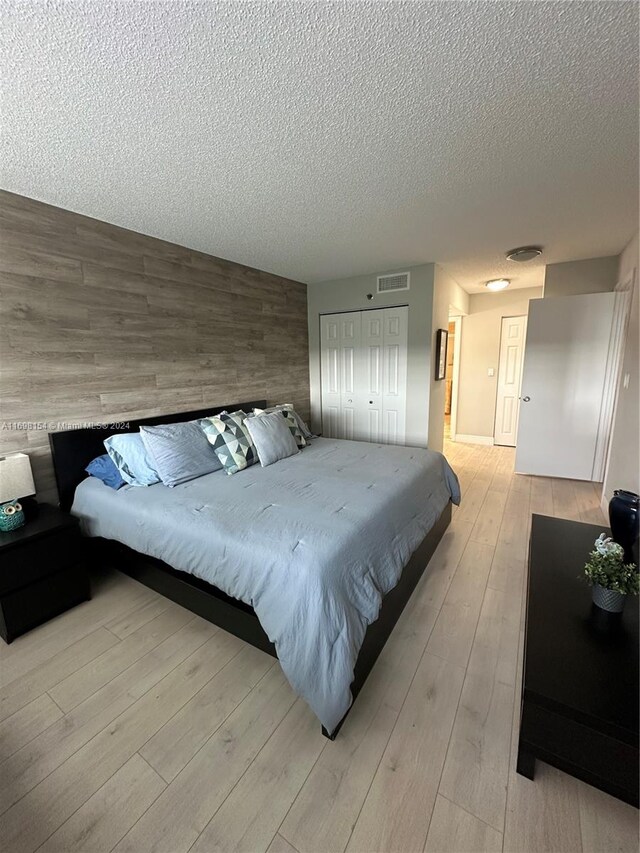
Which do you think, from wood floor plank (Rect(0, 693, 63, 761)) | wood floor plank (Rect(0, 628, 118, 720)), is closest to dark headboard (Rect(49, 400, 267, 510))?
wood floor plank (Rect(0, 628, 118, 720))

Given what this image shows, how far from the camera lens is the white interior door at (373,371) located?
407 centimetres

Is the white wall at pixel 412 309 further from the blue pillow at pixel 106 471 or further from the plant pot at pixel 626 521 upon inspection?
the blue pillow at pixel 106 471

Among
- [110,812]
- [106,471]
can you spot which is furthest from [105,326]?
[110,812]

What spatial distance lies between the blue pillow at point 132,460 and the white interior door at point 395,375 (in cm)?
276

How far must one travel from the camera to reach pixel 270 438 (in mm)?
2719

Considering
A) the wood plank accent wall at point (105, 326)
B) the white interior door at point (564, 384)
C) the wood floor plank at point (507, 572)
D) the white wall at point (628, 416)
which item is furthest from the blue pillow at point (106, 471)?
the white interior door at point (564, 384)

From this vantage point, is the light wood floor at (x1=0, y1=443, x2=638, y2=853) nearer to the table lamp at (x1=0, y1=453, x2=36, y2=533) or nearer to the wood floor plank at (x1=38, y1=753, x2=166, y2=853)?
the wood floor plank at (x1=38, y1=753, x2=166, y2=853)

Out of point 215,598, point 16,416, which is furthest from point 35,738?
point 16,416

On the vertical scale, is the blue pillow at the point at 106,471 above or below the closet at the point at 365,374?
below

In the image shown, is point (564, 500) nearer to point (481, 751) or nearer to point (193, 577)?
point (481, 751)

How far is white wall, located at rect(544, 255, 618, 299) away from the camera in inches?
139

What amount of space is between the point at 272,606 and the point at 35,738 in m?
1.05

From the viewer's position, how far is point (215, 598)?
5.64 feet

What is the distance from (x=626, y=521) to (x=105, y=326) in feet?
10.8
